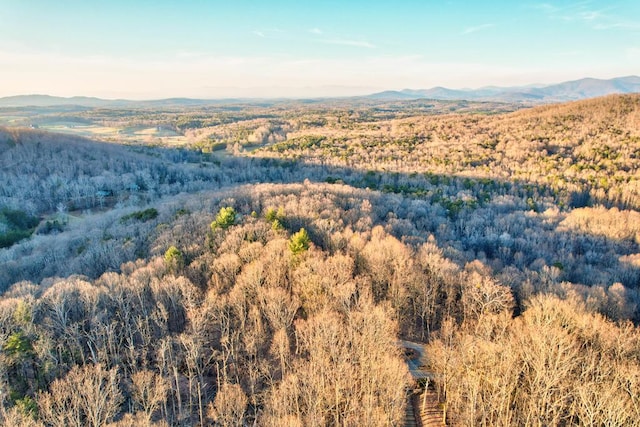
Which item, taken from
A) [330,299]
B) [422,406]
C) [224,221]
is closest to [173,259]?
[224,221]

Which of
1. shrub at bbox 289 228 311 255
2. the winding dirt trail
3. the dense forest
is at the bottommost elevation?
the winding dirt trail

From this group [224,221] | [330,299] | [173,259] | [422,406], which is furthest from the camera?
[224,221]

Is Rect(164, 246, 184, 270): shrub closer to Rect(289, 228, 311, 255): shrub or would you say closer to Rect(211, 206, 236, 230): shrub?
Rect(211, 206, 236, 230): shrub

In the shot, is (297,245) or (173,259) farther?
(297,245)

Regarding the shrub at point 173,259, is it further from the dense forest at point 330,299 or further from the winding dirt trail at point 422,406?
the winding dirt trail at point 422,406

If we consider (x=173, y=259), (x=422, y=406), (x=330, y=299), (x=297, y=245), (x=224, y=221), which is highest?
(x=224, y=221)

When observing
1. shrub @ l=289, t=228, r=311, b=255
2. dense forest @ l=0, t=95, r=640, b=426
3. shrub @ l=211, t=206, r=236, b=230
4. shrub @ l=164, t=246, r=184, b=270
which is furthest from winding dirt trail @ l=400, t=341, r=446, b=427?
shrub @ l=211, t=206, r=236, b=230

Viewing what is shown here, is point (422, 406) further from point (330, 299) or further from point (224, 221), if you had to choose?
point (224, 221)

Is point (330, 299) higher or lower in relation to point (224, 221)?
lower

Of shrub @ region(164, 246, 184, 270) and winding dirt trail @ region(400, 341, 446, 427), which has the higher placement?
shrub @ region(164, 246, 184, 270)
